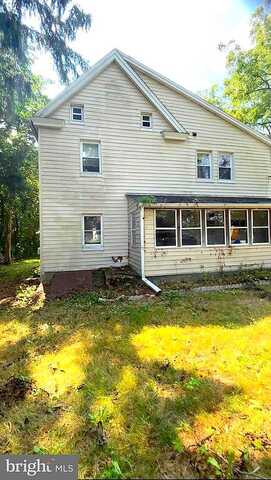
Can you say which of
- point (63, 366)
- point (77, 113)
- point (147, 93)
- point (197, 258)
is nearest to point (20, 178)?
point (77, 113)

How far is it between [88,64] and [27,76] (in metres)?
2.26

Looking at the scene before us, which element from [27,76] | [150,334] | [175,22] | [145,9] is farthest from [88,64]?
[150,334]

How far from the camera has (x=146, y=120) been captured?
13.0 meters

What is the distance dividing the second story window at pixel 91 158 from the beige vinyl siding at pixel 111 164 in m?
0.22

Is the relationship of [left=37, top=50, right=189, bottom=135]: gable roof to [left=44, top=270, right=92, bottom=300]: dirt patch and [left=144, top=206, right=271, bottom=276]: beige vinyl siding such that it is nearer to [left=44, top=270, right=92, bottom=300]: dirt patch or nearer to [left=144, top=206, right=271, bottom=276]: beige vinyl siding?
[left=144, top=206, right=271, bottom=276]: beige vinyl siding

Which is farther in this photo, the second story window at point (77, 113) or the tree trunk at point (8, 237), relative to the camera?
the tree trunk at point (8, 237)

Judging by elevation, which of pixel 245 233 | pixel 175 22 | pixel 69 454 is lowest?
pixel 69 454

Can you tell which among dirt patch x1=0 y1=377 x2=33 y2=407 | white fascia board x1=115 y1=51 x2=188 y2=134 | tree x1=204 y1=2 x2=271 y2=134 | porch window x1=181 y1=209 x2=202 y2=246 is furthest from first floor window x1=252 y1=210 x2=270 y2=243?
tree x1=204 y1=2 x2=271 y2=134

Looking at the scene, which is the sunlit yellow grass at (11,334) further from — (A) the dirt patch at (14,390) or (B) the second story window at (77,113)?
(B) the second story window at (77,113)

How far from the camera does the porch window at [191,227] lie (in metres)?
11.7

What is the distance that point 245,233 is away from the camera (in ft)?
41.4

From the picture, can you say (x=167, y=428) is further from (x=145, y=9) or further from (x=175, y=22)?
(x=145, y=9)

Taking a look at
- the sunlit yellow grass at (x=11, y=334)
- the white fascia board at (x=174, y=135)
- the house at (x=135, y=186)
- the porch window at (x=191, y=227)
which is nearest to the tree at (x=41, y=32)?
the house at (x=135, y=186)

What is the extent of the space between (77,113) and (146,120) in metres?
2.97
